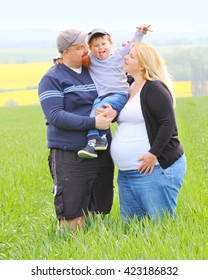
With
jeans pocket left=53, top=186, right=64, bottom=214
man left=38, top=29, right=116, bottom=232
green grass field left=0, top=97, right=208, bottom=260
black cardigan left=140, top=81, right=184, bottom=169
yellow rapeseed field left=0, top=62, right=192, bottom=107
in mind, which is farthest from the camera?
yellow rapeseed field left=0, top=62, right=192, bottom=107

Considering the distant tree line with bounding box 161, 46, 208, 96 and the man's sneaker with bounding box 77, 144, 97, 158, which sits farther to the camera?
the distant tree line with bounding box 161, 46, 208, 96

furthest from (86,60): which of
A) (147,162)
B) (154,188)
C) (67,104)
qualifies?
(154,188)

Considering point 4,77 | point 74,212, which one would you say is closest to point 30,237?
point 74,212

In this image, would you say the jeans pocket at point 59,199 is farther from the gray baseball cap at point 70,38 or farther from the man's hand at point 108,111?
the gray baseball cap at point 70,38

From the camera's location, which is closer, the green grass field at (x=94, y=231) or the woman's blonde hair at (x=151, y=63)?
the green grass field at (x=94, y=231)

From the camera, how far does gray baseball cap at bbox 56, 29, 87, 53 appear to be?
5.01 m

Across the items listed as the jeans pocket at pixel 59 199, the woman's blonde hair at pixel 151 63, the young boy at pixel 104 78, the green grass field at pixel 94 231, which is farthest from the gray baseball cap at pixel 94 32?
the green grass field at pixel 94 231

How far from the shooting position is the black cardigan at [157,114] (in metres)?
4.91

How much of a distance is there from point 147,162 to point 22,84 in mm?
66130

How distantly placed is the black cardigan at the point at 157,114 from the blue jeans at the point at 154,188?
0.23 meters

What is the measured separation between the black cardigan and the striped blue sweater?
45 cm

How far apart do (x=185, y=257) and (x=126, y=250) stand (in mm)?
435

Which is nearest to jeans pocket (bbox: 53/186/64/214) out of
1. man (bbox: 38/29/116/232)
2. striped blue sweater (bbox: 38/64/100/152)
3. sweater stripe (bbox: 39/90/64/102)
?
man (bbox: 38/29/116/232)

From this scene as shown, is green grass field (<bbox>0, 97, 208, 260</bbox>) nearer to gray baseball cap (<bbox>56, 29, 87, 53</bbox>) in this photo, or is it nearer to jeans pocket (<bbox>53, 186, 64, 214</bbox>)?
jeans pocket (<bbox>53, 186, 64, 214</bbox>)
